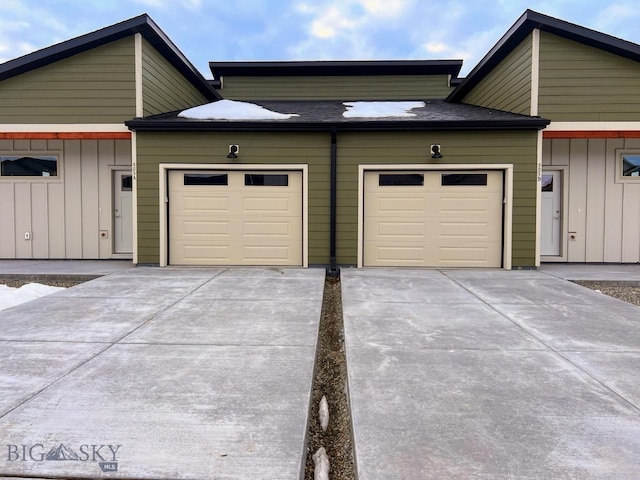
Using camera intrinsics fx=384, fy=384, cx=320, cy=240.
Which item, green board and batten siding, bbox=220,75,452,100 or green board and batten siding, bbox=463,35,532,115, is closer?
green board and batten siding, bbox=463,35,532,115

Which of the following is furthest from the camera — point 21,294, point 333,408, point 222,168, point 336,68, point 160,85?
point 336,68

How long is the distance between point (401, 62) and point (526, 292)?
8.41 metres

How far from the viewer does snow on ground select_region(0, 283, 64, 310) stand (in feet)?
14.9

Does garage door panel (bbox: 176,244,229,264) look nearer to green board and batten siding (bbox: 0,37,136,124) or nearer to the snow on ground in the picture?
the snow on ground

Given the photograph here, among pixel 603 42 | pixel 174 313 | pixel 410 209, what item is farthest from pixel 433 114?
pixel 174 313

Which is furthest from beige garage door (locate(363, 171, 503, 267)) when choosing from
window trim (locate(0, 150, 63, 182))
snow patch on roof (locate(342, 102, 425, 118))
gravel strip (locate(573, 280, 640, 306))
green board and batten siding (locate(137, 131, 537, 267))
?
window trim (locate(0, 150, 63, 182))

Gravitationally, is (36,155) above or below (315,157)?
above

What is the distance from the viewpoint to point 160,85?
8.00m

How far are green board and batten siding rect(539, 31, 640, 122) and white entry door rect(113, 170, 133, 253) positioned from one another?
325 inches

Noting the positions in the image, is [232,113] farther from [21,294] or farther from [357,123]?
[21,294]

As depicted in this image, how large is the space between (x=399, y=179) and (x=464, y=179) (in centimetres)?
119

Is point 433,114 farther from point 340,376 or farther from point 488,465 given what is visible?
point 488,465

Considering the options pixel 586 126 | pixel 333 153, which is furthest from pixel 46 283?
pixel 586 126

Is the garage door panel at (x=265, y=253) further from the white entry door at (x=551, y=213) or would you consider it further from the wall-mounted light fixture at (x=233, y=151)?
the white entry door at (x=551, y=213)
